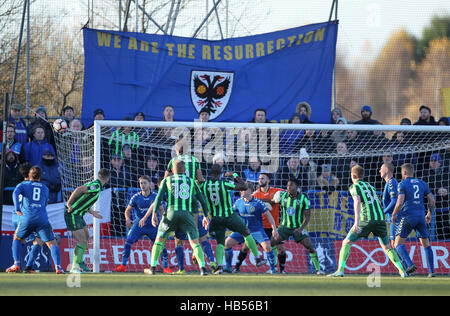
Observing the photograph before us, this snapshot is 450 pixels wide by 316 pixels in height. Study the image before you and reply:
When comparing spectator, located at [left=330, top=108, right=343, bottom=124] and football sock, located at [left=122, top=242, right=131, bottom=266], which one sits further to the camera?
spectator, located at [left=330, top=108, right=343, bottom=124]

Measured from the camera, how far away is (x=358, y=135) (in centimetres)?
1389

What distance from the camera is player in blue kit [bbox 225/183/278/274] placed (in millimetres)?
12047

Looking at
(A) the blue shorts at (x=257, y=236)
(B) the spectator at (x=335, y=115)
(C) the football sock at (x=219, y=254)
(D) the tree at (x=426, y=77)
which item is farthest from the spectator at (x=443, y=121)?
(D) the tree at (x=426, y=77)

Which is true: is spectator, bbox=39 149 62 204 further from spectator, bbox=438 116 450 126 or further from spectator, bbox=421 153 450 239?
spectator, bbox=438 116 450 126

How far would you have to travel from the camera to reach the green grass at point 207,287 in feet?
24.6

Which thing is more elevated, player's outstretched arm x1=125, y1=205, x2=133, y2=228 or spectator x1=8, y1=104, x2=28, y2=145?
spectator x1=8, y1=104, x2=28, y2=145

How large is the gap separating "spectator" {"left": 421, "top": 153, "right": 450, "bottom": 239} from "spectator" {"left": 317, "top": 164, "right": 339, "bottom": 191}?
163cm

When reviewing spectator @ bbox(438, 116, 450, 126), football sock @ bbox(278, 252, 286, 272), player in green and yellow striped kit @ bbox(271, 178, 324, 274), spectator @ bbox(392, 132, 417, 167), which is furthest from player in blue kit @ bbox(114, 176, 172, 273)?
spectator @ bbox(438, 116, 450, 126)

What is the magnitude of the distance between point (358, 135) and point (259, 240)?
127 inches

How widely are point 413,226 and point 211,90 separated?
195 inches

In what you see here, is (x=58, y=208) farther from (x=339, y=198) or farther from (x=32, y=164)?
(x=339, y=198)

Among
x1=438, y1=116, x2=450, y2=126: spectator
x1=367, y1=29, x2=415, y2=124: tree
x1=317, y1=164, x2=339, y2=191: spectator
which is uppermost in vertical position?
x1=367, y1=29, x2=415, y2=124: tree

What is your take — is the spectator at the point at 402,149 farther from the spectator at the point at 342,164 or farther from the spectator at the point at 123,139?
the spectator at the point at 123,139
